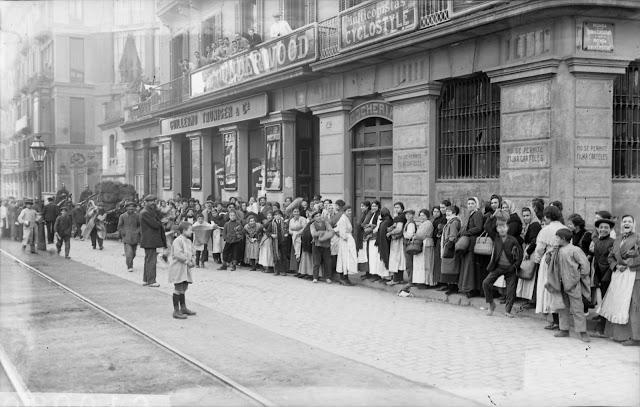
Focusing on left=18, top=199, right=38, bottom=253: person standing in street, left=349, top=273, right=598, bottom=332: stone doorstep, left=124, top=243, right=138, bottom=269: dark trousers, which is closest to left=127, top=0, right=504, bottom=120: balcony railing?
left=349, top=273, right=598, bottom=332: stone doorstep

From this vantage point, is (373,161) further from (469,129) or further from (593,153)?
(593,153)

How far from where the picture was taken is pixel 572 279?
8.17 meters

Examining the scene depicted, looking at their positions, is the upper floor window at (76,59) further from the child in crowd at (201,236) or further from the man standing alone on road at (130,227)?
the child in crowd at (201,236)

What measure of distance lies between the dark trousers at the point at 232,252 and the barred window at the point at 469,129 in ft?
17.7

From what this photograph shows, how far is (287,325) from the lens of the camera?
30.2 feet

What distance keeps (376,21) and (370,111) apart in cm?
227

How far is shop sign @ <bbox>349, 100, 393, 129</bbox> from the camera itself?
15.2 m

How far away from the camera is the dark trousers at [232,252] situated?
1609 centimetres

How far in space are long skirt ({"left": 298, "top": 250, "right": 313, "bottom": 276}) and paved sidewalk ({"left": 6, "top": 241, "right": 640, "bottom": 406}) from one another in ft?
4.49

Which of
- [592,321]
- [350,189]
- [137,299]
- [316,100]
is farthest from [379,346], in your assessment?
[316,100]

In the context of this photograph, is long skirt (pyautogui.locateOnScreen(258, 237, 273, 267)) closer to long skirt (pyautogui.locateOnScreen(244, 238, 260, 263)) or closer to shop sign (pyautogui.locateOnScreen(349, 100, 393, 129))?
long skirt (pyautogui.locateOnScreen(244, 238, 260, 263))

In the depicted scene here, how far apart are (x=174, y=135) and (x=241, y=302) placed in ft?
59.4

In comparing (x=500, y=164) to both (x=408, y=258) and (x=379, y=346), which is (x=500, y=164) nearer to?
(x=408, y=258)

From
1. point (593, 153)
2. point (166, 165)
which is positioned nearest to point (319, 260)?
point (593, 153)
